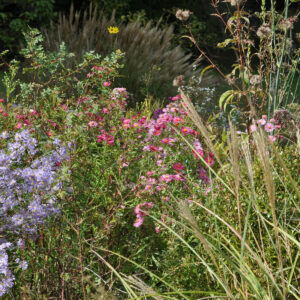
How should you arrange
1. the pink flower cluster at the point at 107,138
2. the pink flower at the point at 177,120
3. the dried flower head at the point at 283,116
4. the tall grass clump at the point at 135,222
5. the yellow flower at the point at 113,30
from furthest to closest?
1. the yellow flower at the point at 113,30
2. the pink flower at the point at 177,120
3. the pink flower cluster at the point at 107,138
4. the dried flower head at the point at 283,116
5. the tall grass clump at the point at 135,222

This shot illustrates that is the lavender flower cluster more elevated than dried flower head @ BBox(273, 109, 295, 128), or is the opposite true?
dried flower head @ BBox(273, 109, 295, 128)

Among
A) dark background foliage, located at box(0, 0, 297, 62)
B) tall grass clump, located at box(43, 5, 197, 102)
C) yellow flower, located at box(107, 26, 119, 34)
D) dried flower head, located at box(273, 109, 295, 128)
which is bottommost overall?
dark background foliage, located at box(0, 0, 297, 62)

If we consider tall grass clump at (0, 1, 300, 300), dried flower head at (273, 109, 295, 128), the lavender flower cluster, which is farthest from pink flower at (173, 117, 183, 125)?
the lavender flower cluster

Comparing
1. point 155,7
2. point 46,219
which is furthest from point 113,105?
point 155,7

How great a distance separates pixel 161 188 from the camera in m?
2.35

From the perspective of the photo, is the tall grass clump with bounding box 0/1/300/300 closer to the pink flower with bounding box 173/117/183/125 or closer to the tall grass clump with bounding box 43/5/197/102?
the pink flower with bounding box 173/117/183/125

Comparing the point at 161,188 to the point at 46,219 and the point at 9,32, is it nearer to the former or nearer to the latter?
the point at 46,219

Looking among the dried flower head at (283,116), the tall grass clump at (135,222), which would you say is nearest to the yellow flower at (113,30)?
the tall grass clump at (135,222)

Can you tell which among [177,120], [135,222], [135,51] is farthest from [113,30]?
[135,222]

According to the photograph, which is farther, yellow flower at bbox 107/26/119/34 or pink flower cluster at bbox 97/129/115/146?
yellow flower at bbox 107/26/119/34

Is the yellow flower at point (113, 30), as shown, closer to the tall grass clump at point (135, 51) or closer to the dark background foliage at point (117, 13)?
the tall grass clump at point (135, 51)

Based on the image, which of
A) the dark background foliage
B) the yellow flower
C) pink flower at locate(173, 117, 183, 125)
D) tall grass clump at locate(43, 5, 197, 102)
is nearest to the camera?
pink flower at locate(173, 117, 183, 125)

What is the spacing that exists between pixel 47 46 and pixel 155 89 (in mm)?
1543

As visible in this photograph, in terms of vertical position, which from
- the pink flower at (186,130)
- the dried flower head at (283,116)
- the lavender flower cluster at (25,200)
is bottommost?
the pink flower at (186,130)
